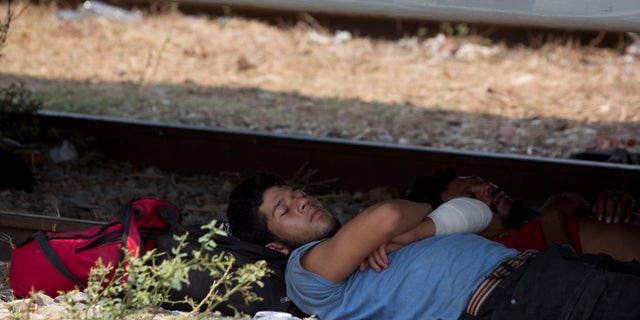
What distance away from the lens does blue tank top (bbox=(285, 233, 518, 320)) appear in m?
3.84

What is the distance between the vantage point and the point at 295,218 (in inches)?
165

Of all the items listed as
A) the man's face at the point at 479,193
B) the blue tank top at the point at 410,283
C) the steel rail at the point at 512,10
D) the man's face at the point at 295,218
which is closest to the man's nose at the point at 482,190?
the man's face at the point at 479,193

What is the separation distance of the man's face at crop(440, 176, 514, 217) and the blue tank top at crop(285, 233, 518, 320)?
0.76 metres

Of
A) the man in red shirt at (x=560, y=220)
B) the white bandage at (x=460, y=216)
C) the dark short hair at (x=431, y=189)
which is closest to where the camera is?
the white bandage at (x=460, y=216)

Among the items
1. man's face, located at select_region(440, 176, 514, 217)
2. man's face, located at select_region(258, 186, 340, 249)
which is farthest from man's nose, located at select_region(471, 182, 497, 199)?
man's face, located at select_region(258, 186, 340, 249)

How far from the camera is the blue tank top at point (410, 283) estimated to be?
12.6 feet

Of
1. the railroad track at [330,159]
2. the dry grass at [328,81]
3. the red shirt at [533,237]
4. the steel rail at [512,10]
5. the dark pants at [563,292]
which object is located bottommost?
the dry grass at [328,81]

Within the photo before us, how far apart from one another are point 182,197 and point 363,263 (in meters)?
3.35

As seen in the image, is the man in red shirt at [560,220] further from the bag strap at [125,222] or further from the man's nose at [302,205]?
the bag strap at [125,222]

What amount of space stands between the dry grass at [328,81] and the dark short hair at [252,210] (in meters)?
5.32

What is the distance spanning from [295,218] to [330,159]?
11.5 feet

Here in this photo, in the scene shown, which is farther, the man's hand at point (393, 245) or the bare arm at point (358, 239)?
the man's hand at point (393, 245)

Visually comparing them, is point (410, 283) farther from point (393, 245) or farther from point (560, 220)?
point (560, 220)

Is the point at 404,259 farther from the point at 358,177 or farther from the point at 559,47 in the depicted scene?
the point at 559,47
